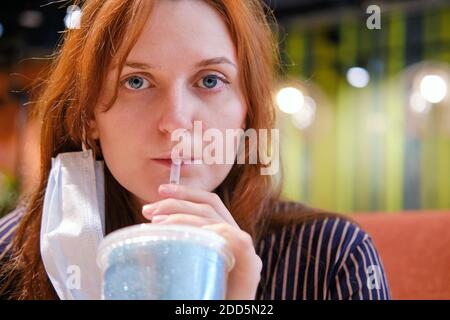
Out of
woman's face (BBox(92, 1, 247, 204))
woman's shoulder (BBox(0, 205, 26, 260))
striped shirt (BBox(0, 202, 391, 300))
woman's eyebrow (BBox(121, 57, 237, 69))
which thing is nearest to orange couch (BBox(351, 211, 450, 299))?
striped shirt (BBox(0, 202, 391, 300))

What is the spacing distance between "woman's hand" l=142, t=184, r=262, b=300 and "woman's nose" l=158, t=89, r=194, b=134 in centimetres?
13

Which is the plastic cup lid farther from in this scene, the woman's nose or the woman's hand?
the woman's nose

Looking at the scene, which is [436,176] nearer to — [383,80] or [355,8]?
[383,80]

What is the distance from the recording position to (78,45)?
1032 mm

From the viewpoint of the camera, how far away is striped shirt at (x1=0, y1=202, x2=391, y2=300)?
43.0 inches

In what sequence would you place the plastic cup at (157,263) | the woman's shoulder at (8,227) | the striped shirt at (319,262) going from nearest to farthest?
the plastic cup at (157,263), the striped shirt at (319,262), the woman's shoulder at (8,227)

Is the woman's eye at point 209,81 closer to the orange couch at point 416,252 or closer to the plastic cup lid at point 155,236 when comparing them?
the plastic cup lid at point 155,236

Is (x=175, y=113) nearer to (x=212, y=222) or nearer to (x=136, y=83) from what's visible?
(x=136, y=83)

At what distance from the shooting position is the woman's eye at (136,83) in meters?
0.89

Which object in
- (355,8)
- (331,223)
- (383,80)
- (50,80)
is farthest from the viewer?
(383,80)

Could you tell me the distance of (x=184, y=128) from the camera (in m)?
0.85

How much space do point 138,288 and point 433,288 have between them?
842 mm

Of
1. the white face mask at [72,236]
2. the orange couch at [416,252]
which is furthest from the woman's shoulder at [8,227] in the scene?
the orange couch at [416,252]

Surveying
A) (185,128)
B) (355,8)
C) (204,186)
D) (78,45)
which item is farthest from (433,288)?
(355,8)
